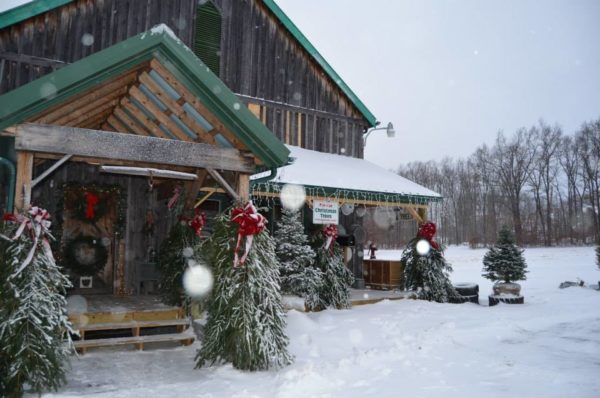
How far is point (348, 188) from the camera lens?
460 inches

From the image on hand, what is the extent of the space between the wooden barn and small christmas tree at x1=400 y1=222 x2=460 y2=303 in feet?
2.44

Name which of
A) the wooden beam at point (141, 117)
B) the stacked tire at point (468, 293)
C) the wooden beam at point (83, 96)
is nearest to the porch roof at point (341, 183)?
the stacked tire at point (468, 293)

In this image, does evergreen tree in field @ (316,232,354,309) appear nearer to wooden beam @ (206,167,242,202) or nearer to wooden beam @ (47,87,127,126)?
wooden beam @ (206,167,242,202)

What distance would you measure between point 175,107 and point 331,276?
5820 millimetres

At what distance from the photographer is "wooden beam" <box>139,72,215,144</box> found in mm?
6910

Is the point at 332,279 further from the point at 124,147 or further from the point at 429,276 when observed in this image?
the point at 124,147

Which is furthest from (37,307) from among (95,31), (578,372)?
(95,31)

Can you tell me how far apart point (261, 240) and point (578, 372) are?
4733 millimetres

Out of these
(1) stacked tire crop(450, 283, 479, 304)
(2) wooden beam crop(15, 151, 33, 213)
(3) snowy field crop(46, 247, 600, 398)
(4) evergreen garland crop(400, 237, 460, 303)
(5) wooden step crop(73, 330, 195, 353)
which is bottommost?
(3) snowy field crop(46, 247, 600, 398)

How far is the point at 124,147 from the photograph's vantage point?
21.1 ft

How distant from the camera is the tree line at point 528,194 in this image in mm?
45312

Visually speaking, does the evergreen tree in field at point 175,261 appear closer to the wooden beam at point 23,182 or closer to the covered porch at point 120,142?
the covered porch at point 120,142

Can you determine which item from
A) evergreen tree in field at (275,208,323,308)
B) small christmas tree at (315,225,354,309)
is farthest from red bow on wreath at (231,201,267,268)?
small christmas tree at (315,225,354,309)

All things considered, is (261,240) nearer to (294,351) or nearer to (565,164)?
(294,351)
